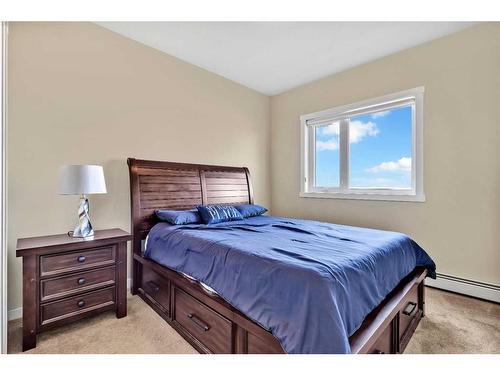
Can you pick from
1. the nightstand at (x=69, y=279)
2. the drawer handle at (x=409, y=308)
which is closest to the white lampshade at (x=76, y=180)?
the nightstand at (x=69, y=279)

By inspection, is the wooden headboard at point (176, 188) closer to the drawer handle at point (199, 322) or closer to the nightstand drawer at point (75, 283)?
the nightstand drawer at point (75, 283)

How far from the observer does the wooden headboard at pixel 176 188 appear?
2473 mm

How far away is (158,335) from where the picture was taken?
176cm

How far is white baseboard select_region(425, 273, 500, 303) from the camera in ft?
7.52

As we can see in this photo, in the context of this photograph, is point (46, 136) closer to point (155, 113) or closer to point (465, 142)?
point (155, 113)

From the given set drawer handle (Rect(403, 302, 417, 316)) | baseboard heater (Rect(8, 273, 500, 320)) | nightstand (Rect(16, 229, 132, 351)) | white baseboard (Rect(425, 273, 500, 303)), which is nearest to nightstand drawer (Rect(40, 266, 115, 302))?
nightstand (Rect(16, 229, 132, 351))

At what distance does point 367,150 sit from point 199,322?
2791 mm

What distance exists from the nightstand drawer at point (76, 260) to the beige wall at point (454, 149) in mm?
2772

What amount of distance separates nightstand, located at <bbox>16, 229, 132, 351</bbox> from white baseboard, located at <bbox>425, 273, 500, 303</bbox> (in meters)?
3.06

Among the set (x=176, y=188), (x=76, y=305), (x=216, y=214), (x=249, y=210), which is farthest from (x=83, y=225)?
(x=249, y=210)

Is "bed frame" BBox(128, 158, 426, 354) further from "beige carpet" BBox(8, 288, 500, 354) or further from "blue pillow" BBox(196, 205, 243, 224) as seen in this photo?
"blue pillow" BBox(196, 205, 243, 224)

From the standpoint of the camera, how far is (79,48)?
2.26 m
